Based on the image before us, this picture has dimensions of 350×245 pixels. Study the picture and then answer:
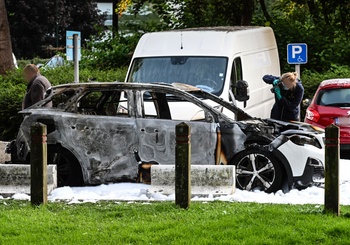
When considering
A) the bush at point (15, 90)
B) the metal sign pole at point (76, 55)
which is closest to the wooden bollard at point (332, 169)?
the bush at point (15, 90)

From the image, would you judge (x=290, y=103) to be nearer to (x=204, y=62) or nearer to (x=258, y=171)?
(x=204, y=62)

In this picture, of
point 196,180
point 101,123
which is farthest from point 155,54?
point 196,180

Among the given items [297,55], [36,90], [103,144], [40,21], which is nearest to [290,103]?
[103,144]

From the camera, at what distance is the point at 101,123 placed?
44.5ft

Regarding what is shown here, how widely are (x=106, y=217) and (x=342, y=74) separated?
1529cm

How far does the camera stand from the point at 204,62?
18109 millimetres

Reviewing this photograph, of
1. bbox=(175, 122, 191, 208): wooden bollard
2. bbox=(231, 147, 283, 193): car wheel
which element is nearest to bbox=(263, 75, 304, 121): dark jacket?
bbox=(231, 147, 283, 193): car wheel

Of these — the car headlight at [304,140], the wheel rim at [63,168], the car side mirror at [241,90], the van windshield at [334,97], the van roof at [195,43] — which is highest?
the van roof at [195,43]

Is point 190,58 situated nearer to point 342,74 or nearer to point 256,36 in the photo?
point 256,36

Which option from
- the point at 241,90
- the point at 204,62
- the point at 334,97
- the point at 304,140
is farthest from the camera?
the point at 334,97

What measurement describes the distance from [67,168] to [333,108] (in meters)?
6.43

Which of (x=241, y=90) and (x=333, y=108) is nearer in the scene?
(x=241, y=90)

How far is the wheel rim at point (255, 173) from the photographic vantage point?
13117 mm

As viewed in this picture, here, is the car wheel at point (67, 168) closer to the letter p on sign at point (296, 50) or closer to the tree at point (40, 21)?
the letter p on sign at point (296, 50)
